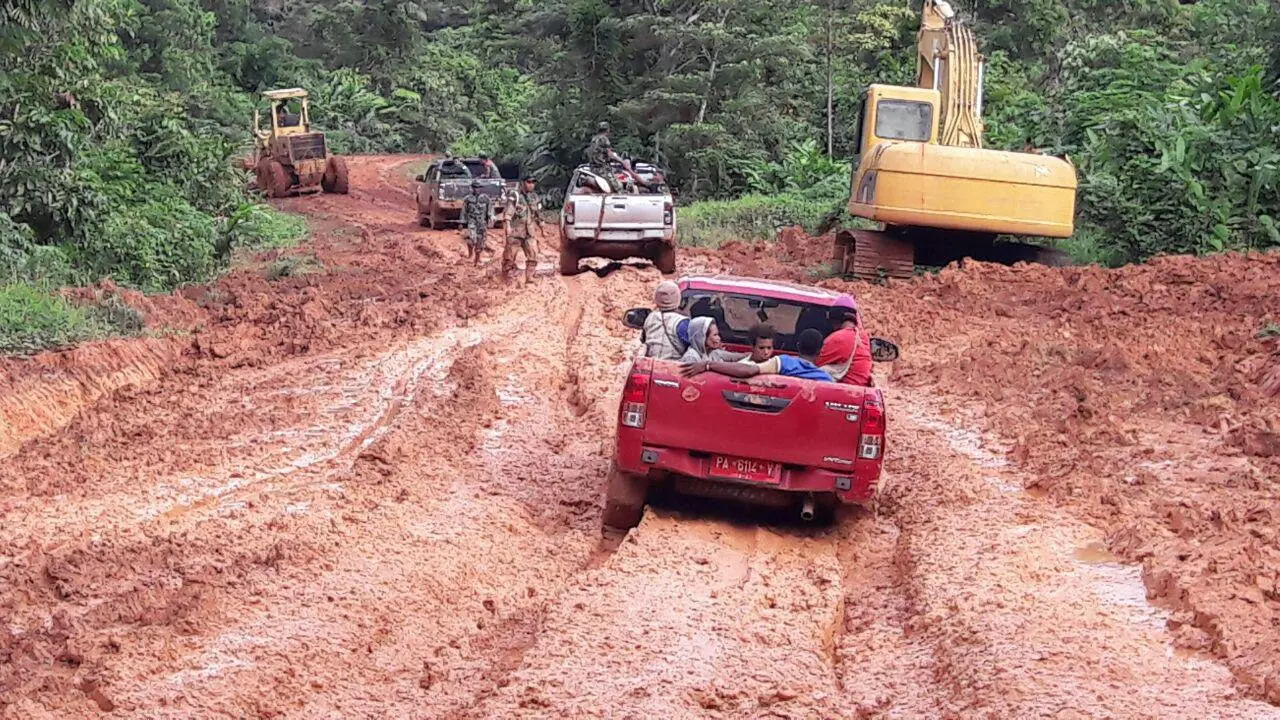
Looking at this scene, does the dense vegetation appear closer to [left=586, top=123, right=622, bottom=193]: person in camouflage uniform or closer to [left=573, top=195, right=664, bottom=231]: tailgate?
[left=586, top=123, right=622, bottom=193]: person in camouflage uniform

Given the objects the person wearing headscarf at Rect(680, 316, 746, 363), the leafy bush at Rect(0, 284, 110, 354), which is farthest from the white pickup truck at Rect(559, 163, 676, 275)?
the person wearing headscarf at Rect(680, 316, 746, 363)

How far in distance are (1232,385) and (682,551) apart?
6626 millimetres

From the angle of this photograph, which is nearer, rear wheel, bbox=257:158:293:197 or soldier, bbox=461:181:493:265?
soldier, bbox=461:181:493:265

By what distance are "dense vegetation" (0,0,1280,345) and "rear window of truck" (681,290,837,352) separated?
9.29 metres

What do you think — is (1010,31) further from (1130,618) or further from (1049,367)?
(1130,618)

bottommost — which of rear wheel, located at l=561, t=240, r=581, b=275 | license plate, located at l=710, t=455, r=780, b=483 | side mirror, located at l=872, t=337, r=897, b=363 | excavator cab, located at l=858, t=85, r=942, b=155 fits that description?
rear wheel, located at l=561, t=240, r=581, b=275

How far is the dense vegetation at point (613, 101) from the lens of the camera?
18.9 meters

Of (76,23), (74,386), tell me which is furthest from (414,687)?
(76,23)

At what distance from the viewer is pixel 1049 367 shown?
48.1ft

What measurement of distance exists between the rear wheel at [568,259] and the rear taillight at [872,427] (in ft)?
44.4

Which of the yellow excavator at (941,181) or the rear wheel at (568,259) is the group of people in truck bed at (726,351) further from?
the rear wheel at (568,259)

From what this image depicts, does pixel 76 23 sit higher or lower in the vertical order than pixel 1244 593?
higher

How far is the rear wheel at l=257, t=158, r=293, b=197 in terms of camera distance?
39125mm

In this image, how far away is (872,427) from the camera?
907cm
